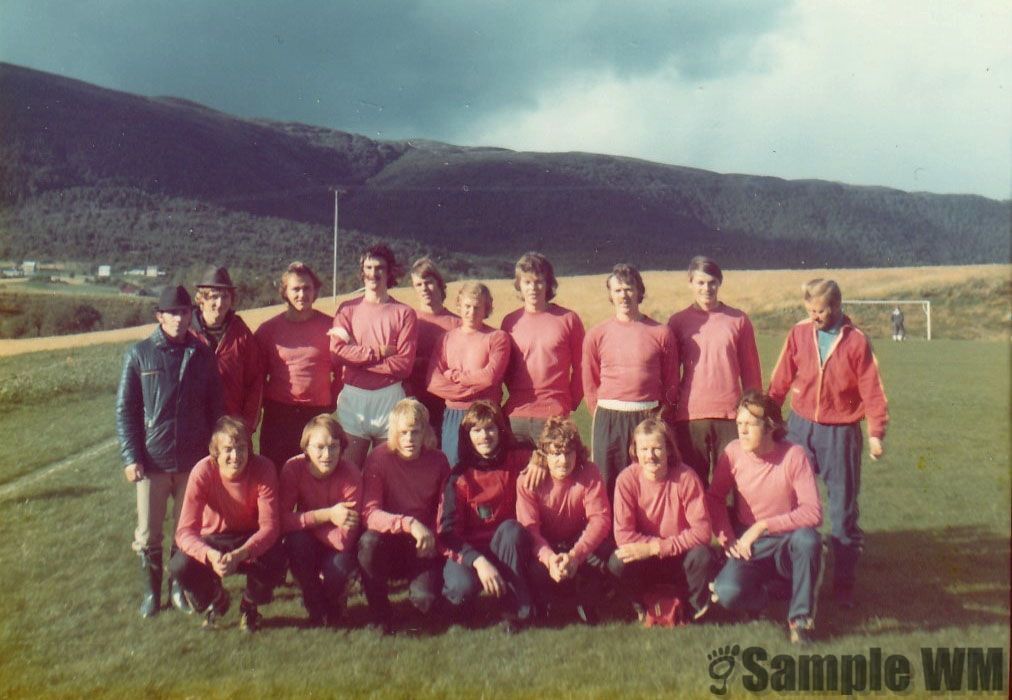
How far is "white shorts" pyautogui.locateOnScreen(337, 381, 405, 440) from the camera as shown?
13.2 ft

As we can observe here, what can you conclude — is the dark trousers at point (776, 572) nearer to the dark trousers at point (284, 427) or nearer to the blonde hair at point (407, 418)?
the blonde hair at point (407, 418)

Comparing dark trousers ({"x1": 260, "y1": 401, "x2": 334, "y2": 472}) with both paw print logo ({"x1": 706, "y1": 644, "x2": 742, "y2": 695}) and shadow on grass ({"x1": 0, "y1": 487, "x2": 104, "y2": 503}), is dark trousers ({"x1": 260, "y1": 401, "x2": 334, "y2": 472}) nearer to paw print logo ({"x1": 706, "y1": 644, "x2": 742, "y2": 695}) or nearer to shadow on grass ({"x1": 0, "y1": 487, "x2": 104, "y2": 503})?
paw print logo ({"x1": 706, "y1": 644, "x2": 742, "y2": 695})

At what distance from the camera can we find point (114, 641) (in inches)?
134

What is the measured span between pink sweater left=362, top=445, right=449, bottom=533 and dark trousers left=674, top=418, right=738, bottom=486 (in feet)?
3.77

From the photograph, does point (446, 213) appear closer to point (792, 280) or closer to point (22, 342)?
point (22, 342)

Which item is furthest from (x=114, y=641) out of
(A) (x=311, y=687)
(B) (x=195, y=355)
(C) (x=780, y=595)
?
(C) (x=780, y=595)

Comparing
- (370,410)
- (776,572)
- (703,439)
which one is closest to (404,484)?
(370,410)

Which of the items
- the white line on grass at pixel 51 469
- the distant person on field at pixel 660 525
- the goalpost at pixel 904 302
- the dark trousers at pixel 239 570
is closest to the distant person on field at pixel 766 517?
the distant person on field at pixel 660 525

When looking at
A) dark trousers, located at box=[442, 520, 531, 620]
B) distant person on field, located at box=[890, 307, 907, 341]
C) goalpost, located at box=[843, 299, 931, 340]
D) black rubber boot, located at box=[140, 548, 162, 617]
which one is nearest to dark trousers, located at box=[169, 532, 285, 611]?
black rubber boot, located at box=[140, 548, 162, 617]

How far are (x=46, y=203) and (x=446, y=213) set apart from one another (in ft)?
20.6

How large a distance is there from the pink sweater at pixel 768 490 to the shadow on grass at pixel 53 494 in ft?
15.6

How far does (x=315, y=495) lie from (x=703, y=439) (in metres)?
1.80

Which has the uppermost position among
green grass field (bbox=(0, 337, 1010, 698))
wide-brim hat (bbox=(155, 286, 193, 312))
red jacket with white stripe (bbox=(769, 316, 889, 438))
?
wide-brim hat (bbox=(155, 286, 193, 312))

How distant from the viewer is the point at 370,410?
4043 mm
